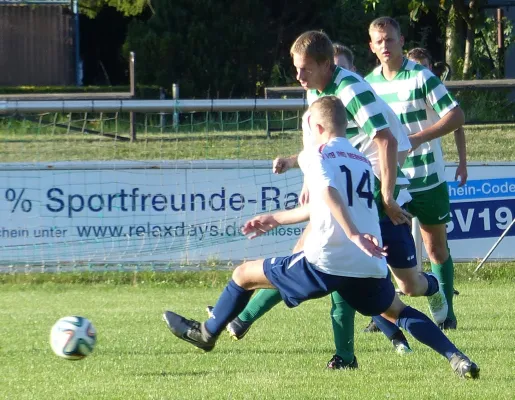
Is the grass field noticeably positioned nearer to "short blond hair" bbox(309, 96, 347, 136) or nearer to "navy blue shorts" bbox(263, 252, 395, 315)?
"navy blue shorts" bbox(263, 252, 395, 315)

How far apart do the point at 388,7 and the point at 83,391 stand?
855 inches

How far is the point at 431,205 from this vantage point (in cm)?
744

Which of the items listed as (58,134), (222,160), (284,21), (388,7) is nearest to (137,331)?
(222,160)

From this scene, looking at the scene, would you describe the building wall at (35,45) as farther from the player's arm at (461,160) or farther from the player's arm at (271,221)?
the player's arm at (271,221)

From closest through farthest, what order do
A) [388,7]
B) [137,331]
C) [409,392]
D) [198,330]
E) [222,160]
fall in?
[409,392]
[198,330]
[137,331]
[222,160]
[388,7]

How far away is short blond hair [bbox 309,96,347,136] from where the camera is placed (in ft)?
17.7

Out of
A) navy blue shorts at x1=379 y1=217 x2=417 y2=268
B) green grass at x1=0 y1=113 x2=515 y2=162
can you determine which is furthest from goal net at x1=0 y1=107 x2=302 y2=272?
navy blue shorts at x1=379 y1=217 x2=417 y2=268

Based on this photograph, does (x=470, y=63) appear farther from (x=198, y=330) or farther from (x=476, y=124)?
(x=198, y=330)

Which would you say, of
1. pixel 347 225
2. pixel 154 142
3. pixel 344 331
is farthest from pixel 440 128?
pixel 154 142

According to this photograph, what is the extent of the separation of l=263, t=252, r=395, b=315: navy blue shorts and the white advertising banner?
19.2 feet

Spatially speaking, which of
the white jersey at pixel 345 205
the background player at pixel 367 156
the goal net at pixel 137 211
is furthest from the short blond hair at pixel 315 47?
the goal net at pixel 137 211

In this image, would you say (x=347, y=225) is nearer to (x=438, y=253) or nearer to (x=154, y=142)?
(x=438, y=253)

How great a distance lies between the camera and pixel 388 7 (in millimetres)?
26281

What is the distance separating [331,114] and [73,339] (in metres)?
1.92
